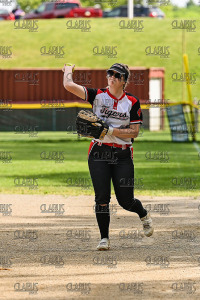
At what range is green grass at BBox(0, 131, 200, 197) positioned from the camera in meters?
15.9

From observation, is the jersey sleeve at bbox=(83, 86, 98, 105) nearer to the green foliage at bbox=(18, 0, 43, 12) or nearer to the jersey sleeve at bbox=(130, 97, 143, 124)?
the jersey sleeve at bbox=(130, 97, 143, 124)

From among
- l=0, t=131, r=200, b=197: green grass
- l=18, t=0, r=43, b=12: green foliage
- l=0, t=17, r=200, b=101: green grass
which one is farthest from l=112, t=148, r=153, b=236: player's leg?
l=18, t=0, r=43, b=12: green foliage

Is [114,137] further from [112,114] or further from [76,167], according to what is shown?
[76,167]

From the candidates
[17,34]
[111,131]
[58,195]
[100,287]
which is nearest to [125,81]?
[111,131]

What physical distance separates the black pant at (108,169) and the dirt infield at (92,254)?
70 cm

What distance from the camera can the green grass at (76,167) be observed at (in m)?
15.9

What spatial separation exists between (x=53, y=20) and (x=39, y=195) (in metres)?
67.7

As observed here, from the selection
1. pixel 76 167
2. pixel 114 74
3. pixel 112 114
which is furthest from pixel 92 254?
pixel 76 167

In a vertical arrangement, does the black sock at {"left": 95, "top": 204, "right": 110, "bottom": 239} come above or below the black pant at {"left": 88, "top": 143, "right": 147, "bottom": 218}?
below

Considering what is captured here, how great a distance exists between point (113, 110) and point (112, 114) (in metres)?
0.05

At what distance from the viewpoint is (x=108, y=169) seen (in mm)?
9039

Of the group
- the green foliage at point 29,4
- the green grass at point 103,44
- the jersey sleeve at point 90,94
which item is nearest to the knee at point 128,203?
the jersey sleeve at point 90,94

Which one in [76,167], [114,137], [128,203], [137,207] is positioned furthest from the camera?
[76,167]

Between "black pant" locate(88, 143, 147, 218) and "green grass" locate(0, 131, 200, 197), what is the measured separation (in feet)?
19.1
